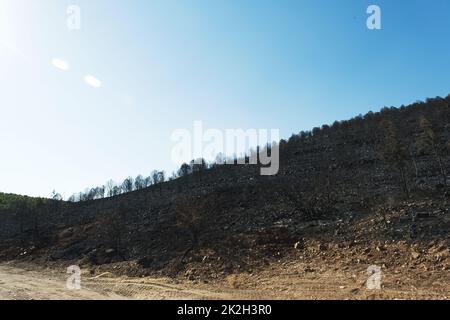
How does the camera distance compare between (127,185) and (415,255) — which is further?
(127,185)

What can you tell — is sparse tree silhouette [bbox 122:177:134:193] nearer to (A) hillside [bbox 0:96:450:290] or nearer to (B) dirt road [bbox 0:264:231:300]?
(A) hillside [bbox 0:96:450:290]

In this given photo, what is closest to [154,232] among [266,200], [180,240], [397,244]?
[180,240]

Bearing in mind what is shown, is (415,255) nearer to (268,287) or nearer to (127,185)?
(268,287)

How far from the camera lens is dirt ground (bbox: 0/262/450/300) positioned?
604 inches

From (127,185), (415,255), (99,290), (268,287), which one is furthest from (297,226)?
(127,185)

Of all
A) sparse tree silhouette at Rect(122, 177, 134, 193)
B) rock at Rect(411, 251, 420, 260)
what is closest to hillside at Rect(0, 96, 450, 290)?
rock at Rect(411, 251, 420, 260)

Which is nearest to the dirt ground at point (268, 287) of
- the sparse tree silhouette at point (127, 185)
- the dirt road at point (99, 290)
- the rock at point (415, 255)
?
the dirt road at point (99, 290)

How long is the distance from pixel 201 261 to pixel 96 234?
79.1 feet

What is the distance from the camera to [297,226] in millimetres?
30547

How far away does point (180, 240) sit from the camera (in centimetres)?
3312

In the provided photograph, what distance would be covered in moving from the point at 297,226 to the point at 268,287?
42.4 ft

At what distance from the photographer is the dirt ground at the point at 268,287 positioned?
1534 cm

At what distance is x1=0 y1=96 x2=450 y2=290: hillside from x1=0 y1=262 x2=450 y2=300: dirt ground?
1.16 metres

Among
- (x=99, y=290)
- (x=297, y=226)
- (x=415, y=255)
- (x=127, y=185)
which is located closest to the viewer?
(x=415, y=255)
